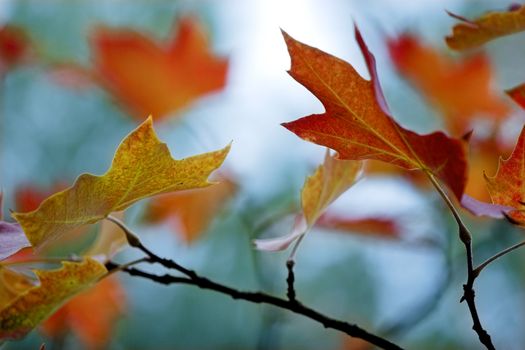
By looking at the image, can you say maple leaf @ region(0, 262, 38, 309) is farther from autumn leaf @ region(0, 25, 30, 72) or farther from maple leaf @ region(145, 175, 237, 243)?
autumn leaf @ region(0, 25, 30, 72)

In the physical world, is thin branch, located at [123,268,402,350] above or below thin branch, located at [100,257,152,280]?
below

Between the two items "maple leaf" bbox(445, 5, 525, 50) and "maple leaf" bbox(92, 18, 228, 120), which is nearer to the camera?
"maple leaf" bbox(445, 5, 525, 50)

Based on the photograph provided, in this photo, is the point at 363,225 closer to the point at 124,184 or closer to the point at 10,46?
the point at 124,184

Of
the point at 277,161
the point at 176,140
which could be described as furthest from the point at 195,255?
the point at 176,140

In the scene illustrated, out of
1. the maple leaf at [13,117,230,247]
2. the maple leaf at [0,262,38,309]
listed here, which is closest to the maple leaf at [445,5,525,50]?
the maple leaf at [13,117,230,247]

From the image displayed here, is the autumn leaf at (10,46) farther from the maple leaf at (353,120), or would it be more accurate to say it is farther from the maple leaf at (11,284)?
the maple leaf at (353,120)

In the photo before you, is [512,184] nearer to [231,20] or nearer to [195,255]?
[195,255]

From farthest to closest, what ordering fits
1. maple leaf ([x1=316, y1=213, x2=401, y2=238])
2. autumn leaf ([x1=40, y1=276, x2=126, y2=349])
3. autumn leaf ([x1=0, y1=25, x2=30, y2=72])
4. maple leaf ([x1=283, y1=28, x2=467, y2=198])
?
autumn leaf ([x1=0, y1=25, x2=30, y2=72]), autumn leaf ([x1=40, y1=276, x2=126, y2=349]), maple leaf ([x1=316, y1=213, x2=401, y2=238]), maple leaf ([x1=283, y1=28, x2=467, y2=198])
